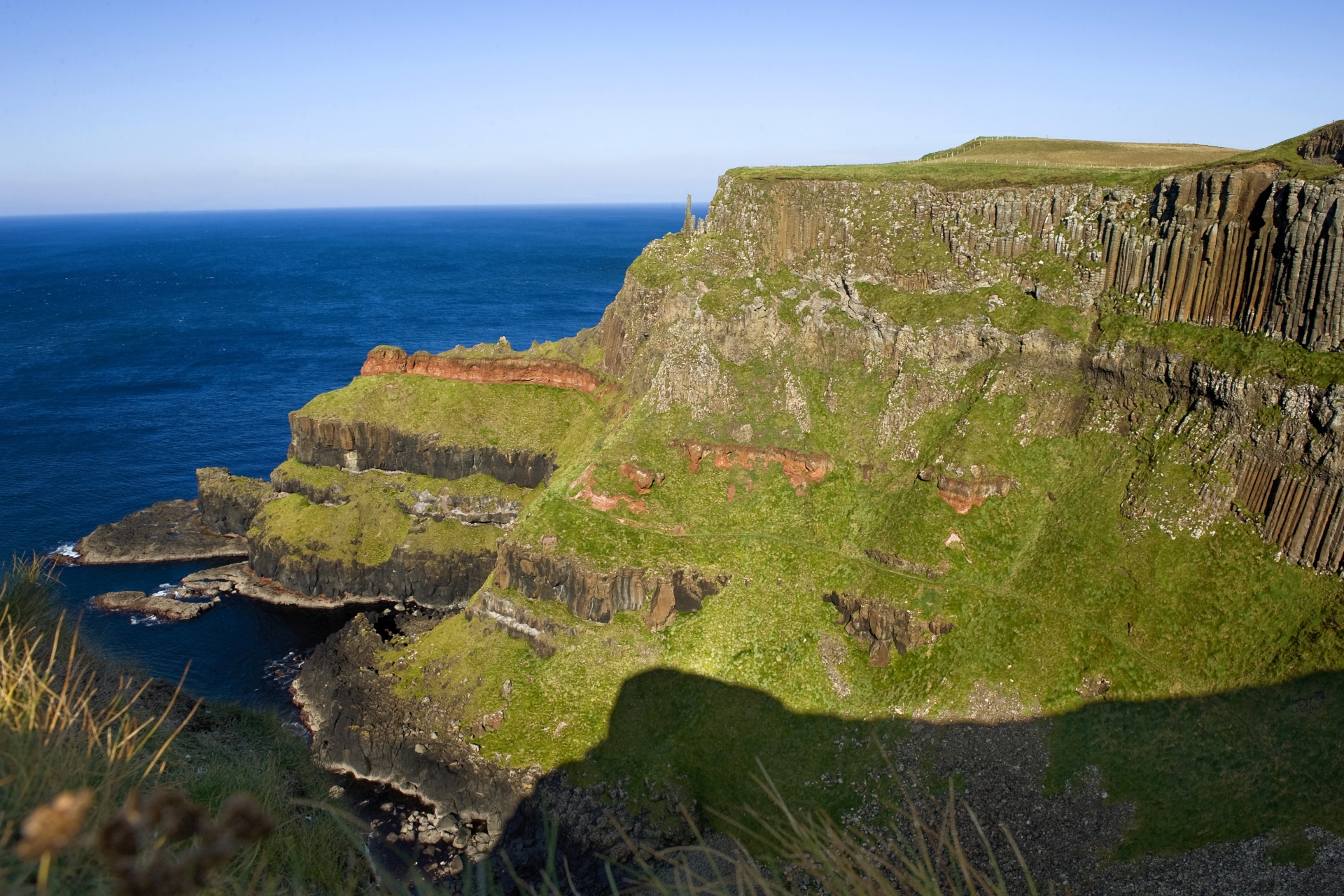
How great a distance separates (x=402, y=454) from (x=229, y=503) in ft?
56.6

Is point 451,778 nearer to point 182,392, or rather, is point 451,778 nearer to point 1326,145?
point 1326,145

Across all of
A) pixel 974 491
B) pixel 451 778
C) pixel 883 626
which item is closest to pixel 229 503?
pixel 451 778

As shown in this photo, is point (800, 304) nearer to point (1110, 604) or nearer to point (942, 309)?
point (942, 309)

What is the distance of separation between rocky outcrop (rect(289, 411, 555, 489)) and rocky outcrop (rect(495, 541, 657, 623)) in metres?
15.7

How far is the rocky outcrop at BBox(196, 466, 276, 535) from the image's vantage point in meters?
73.1

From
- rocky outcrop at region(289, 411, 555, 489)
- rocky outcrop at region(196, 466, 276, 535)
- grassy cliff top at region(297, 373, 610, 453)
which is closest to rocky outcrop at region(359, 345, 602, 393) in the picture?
grassy cliff top at region(297, 373, 610, 453)

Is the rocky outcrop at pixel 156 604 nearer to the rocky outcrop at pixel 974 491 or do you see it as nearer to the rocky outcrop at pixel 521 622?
the rocky outcrop at pixel 521 622

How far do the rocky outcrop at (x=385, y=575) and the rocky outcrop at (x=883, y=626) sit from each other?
28.4 metres

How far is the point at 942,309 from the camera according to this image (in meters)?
56.0

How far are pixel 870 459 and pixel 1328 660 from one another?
2495cm

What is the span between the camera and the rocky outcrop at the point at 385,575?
63.6m

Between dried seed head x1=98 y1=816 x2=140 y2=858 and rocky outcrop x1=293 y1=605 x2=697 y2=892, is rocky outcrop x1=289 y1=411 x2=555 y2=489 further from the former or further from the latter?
dried seed head x1=98 y1=816 x2=140 y2=858

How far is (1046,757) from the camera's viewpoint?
38.6m

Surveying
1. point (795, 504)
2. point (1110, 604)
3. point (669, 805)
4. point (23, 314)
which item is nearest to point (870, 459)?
point (795, 504)
